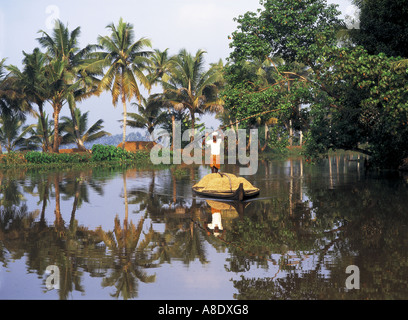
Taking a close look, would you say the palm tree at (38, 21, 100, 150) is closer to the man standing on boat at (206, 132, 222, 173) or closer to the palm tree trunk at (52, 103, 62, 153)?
the palm tree trunk at (52, 103, 62, 153)

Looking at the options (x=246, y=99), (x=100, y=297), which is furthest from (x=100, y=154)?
(x=100, y=297)

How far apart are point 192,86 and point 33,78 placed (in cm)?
1277

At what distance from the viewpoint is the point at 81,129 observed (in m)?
44.8

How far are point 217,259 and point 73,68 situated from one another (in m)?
35.9

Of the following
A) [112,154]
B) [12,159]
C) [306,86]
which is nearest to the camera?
[306,86]

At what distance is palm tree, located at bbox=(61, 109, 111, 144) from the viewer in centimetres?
4400

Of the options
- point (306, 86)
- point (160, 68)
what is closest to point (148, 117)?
point (160, 68)

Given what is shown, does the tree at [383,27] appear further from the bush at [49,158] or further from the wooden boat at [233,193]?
the bush at [49,158]

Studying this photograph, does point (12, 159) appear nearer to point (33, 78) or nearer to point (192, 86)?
point (33, 78)

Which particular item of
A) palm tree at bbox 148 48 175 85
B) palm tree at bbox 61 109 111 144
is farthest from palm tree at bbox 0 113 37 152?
palm tree at bbox 148 48 175 85

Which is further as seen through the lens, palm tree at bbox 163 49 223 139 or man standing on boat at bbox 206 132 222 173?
palm tree at bbox 163 49 223 139

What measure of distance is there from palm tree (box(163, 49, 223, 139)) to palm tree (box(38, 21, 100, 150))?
21.4ft
